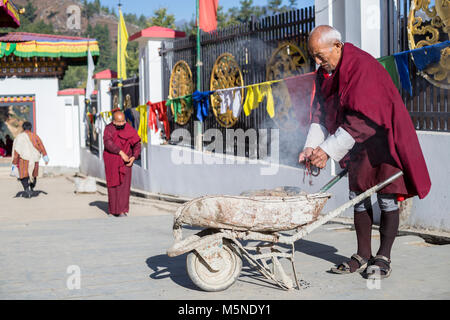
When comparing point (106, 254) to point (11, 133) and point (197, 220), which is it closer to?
point (197, 220)

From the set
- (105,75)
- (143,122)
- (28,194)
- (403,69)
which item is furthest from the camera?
(105,75)

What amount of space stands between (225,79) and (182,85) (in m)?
2.02

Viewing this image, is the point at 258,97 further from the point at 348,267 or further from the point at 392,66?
the point at 348,267

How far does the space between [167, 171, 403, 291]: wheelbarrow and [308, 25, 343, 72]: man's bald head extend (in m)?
0.94

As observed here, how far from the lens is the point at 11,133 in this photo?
25.4 meters

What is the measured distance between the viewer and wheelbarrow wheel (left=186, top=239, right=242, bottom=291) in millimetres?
3994

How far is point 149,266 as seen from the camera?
4914mm

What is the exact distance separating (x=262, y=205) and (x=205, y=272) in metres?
0.63

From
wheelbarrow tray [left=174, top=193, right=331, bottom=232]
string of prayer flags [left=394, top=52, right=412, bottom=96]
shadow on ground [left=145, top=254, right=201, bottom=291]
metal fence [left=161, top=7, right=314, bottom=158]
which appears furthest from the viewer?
metal fence [left=161, top=7, right=314, bottom=158]

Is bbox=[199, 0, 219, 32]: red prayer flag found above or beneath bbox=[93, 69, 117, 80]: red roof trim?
above

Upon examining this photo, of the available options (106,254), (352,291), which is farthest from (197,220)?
(106,254)

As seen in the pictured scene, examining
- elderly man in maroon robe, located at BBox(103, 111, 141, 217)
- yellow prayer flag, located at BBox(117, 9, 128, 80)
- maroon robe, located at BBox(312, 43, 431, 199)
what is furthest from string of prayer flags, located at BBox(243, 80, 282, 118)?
yellow prayer flag, located at BBox(117, 9, 128, 80)

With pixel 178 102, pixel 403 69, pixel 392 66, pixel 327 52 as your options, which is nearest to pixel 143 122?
pixel 178 102

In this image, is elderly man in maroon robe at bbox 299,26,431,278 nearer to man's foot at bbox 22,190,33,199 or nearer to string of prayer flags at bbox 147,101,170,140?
string of prayer flags at bbox 147,101,170,140
